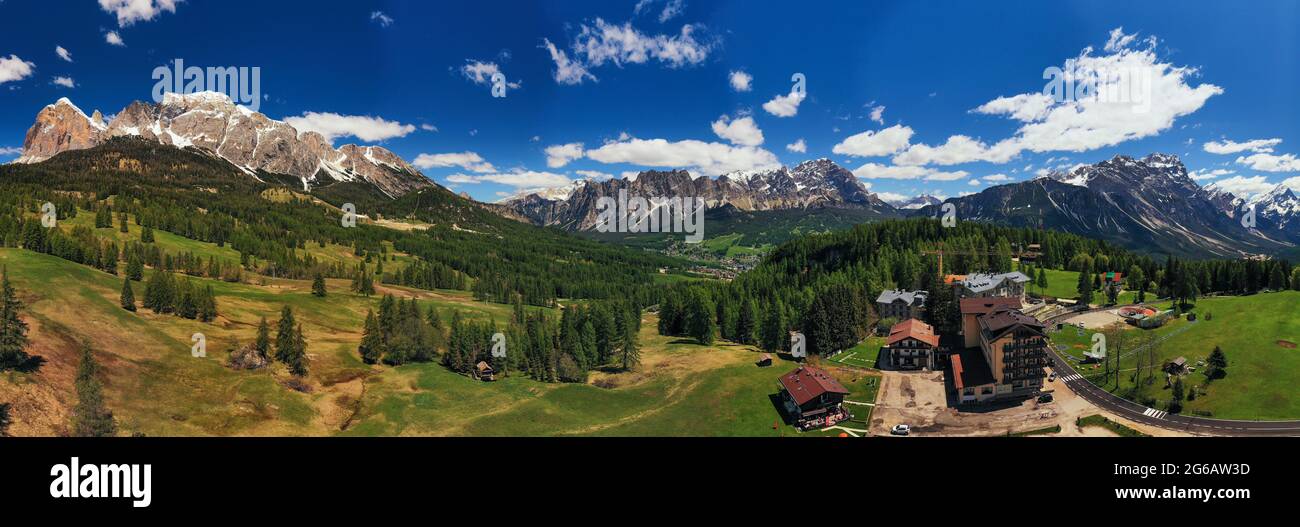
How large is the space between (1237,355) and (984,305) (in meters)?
27.5

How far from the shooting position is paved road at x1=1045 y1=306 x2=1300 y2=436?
168 ft

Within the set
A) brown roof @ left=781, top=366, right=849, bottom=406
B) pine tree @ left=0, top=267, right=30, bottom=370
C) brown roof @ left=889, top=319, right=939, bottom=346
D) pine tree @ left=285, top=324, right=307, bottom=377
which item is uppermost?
pine tree @ left=0, top=267, right=30, bottom=370

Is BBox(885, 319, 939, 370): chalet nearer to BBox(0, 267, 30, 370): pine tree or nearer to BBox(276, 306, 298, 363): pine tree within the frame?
BBox(276, 306, 298, 363): pine tree

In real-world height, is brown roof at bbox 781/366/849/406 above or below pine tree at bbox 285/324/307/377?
below

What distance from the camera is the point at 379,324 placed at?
82188 millimetres

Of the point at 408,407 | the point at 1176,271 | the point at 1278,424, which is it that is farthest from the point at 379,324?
the point at 1176,271

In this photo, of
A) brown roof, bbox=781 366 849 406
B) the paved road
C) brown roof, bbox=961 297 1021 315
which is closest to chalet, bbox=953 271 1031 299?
brown roof, bbox=961 297 1021 315

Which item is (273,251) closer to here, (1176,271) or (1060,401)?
(1060,401)

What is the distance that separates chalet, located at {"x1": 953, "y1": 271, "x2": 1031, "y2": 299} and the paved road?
3902 cm

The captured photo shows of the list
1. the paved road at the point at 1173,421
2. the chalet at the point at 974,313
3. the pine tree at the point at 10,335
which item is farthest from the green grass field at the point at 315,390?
the paved road at the point at 1173,421

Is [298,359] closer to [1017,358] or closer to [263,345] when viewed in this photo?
[263,345]

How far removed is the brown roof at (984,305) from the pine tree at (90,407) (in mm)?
103391
